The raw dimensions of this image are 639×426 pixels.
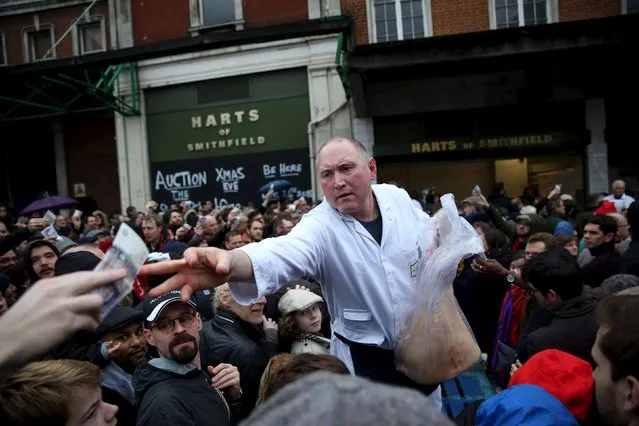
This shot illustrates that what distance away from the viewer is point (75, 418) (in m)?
2.02

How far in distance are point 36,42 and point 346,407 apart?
68.4 ft

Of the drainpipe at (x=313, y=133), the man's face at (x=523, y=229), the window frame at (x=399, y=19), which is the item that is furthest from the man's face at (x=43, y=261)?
the window frame at (x=399, y=19)

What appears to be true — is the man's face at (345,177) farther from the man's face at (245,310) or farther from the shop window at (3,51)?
the shop window at (3,51)

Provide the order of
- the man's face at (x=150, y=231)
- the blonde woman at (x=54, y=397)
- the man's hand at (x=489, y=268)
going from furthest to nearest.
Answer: the man's face at (x=150, y=231) < the man's hand at (x=489, y=268) < the blonde woman at (x=54, y=397)

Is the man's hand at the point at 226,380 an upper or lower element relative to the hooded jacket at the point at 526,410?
lower

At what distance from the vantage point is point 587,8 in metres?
14.2

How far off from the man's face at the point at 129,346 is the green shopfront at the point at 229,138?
12353mm

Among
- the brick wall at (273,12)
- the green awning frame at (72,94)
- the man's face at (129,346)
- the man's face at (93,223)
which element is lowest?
the man's face at (129,346)

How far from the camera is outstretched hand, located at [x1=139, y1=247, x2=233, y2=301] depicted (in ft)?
6.15

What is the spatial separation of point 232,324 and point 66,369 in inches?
60.1

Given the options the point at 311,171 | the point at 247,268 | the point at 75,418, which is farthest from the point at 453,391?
the point at 311,171

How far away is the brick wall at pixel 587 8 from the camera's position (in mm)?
14102

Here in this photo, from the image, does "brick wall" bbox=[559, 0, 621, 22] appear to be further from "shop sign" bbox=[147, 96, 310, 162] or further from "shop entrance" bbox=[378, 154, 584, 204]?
"shop sign" bbox=[147, 96, 310, 162]

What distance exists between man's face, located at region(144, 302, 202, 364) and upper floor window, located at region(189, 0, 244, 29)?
15.0 meters
